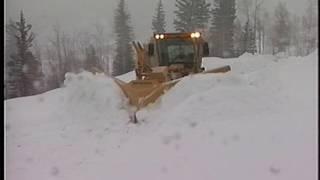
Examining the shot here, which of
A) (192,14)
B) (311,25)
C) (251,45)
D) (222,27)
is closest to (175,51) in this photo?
(222,27)

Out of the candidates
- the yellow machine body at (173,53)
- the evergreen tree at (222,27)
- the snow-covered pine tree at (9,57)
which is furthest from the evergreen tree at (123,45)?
the snow-covered pine tree at (9,57)

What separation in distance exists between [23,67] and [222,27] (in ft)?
10.8

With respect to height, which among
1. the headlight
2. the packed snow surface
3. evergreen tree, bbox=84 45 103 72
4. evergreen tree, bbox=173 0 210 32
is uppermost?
evergreen tree, bbox=173 0 210 32

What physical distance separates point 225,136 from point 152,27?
4867 mm

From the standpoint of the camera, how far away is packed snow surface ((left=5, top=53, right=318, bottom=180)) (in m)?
2.41

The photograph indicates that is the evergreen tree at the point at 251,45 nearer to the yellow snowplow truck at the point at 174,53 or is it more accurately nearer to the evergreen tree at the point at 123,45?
the yellow snowplow truck at the point at 174,53

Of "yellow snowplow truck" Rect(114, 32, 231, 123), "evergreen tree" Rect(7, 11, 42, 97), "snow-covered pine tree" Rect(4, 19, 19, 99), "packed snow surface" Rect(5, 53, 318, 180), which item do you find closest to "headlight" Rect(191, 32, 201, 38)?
"yellow snowplow truck" Rect(114, 32, 231, 123)

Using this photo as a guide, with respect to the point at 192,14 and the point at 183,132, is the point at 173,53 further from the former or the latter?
the point at 183,132

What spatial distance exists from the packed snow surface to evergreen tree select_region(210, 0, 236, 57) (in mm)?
681

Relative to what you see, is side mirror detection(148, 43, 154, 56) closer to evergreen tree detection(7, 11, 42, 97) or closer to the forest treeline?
the forest treeline

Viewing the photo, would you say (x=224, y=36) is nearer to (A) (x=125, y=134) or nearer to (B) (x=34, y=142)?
(A) (x=125, y=134)

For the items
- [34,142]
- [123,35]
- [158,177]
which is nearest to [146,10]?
[123,35]

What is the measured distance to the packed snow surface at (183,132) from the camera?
2406mm

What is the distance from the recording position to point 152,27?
748cm
